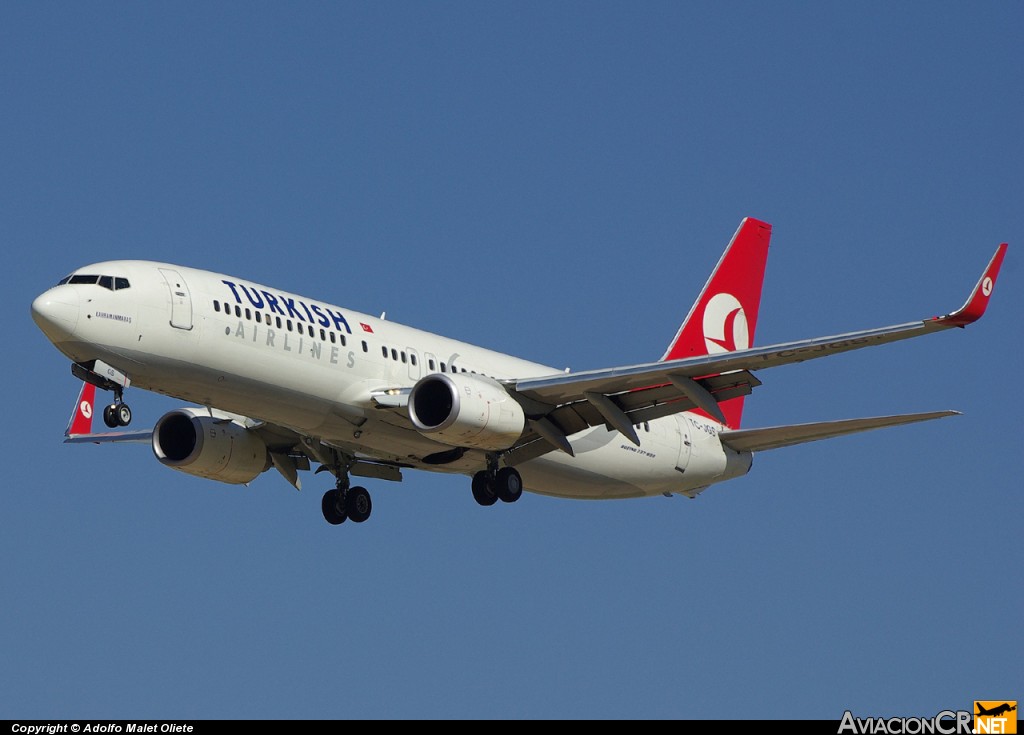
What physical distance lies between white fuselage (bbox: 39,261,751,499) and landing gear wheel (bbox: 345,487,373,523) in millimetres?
1999

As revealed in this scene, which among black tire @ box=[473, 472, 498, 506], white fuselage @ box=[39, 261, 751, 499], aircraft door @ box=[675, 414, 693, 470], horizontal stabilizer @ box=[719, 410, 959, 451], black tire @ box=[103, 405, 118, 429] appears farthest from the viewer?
aircraft door @ box=[675, 414, 693, 470]

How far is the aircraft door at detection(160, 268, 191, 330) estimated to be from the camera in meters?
38.1

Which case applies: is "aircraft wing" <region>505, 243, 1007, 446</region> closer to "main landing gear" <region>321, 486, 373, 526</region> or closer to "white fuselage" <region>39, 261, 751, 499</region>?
"white fuselage" <region>39, 261, 751, 499</region>

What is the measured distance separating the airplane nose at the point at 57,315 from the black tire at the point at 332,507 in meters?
10.6

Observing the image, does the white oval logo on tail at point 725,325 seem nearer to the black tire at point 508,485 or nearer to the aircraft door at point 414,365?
the black tire at point 508,485

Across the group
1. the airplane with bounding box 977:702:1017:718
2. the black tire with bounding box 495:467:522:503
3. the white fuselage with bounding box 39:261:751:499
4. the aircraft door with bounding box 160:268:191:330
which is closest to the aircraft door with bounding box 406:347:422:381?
the white fuselage with bounding box 39:261:751:499

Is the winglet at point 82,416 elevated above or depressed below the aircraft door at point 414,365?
above

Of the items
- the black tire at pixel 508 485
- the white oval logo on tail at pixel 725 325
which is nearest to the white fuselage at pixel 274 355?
the black tire at pixel 508 485

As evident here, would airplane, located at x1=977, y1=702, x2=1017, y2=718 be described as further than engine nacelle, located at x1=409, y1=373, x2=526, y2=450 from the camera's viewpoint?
No

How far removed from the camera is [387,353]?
137ft

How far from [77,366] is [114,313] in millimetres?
1549

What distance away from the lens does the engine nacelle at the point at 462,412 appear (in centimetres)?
4006

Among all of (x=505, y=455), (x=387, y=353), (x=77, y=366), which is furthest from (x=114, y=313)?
(x=505, y=455)

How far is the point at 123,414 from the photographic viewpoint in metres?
37.8
